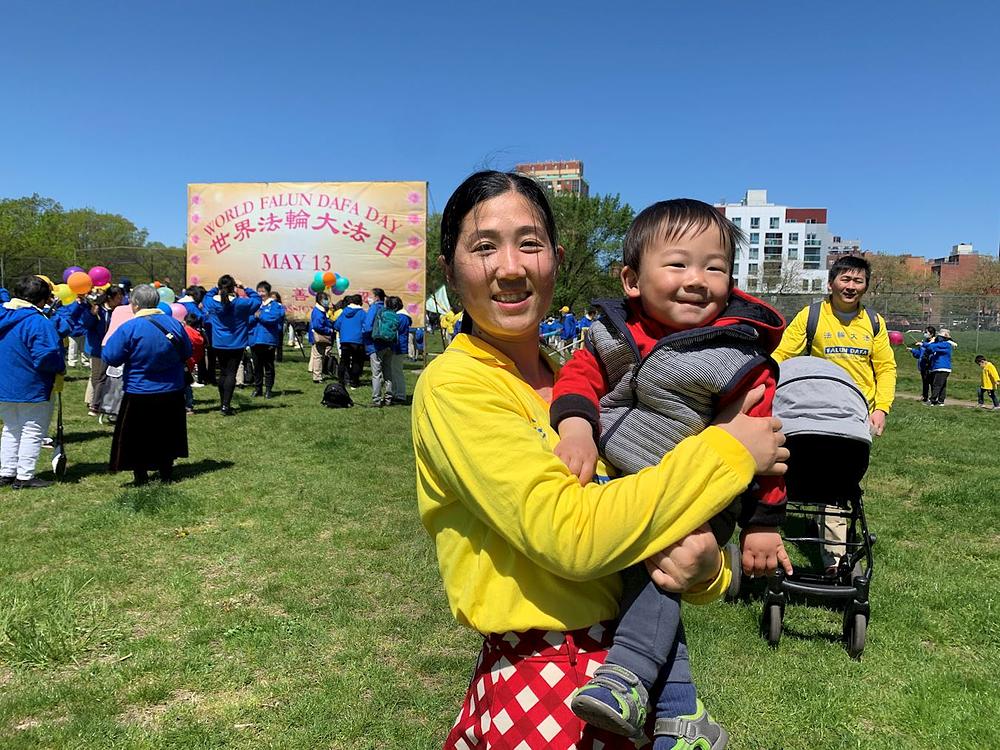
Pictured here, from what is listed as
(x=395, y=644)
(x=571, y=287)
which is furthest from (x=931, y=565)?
(x=571, y=287)

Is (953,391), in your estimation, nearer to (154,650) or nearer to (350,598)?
(350,598)

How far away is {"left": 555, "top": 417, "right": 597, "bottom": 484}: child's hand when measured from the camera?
1.39 meters

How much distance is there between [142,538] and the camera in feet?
19.0

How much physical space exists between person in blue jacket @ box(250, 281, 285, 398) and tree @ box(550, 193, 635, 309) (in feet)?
102

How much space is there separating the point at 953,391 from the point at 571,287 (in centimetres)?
2798

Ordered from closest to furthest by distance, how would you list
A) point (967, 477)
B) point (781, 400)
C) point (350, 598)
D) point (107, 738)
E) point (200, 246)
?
point (107, 738), point (781, 400), point (350, 598), point (967, 477), point (200, 246)

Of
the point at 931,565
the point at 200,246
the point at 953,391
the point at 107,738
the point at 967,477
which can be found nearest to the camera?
the point at 107,738

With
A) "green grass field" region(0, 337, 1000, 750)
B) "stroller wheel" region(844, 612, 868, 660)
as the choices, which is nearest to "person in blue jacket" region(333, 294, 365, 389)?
"green grass field" region(0, 337, 1000, 750)

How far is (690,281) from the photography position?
164cm

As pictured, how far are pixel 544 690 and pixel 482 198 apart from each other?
1.07 metres

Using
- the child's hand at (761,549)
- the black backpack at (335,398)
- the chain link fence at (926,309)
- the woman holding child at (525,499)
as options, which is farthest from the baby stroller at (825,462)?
the chain link fence at (926,309)

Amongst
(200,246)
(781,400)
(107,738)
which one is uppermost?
(200,246)

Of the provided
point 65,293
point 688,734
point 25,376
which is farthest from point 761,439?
point 65,293

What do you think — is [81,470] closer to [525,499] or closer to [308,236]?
[525,499]
